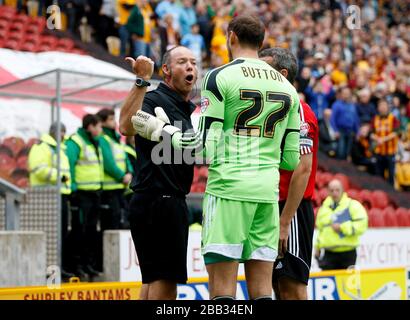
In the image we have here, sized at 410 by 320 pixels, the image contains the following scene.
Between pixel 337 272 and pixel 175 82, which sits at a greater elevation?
pixel 175 82

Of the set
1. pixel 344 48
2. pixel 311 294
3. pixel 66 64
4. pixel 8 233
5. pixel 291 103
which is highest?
pixel 344 48

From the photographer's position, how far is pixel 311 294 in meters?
10.9

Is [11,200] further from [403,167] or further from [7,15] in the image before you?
[403,167]

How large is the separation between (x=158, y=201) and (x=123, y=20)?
13.4m

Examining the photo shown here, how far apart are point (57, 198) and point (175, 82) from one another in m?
5.40

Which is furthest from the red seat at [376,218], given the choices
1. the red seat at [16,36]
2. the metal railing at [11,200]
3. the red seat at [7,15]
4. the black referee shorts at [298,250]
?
the black referee shorts at [298,250]

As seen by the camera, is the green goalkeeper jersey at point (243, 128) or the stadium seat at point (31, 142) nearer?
the green goalkeeper jersey at point (243, 128)

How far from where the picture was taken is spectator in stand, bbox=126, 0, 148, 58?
19141mm

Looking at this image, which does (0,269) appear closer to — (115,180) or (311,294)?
(115,180)

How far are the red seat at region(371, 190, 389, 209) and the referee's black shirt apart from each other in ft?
42.1

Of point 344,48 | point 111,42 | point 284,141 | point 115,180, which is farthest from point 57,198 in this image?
point 344,48

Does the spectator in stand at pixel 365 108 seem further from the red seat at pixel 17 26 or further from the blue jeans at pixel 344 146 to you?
the red seat at pixel 17 26

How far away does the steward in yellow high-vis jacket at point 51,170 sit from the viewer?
12195mm

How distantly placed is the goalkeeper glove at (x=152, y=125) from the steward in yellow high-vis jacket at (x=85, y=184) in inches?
246
